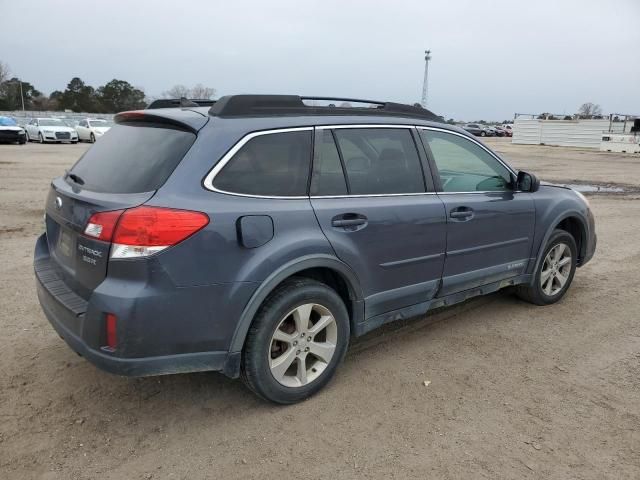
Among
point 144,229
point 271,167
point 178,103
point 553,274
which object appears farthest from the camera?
point 553,274

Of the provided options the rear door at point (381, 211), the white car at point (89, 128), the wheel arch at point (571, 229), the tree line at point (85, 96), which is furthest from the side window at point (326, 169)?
the tree line at point (85, 96)

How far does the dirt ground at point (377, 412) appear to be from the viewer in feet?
8.75

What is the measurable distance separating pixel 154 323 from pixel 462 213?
2.32 metres

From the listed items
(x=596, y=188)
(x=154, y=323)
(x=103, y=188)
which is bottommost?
(x=596, y=188)

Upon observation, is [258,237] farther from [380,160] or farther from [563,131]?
[563,131]

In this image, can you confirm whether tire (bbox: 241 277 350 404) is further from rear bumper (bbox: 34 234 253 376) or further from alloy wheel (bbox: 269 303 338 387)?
rear bumper (bbox: 34 234 253 376)

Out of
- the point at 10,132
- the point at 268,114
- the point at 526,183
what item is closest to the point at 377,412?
the point at 268,114

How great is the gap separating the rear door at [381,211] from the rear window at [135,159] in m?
0.84

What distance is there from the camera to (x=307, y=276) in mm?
3199

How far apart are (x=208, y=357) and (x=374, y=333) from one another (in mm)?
1781

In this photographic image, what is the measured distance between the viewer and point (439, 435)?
9.58ft

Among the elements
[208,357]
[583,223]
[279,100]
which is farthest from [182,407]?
[583,223]

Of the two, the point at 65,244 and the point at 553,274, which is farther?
the point at 553,274

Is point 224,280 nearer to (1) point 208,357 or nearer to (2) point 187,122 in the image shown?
(1) point 208,357
